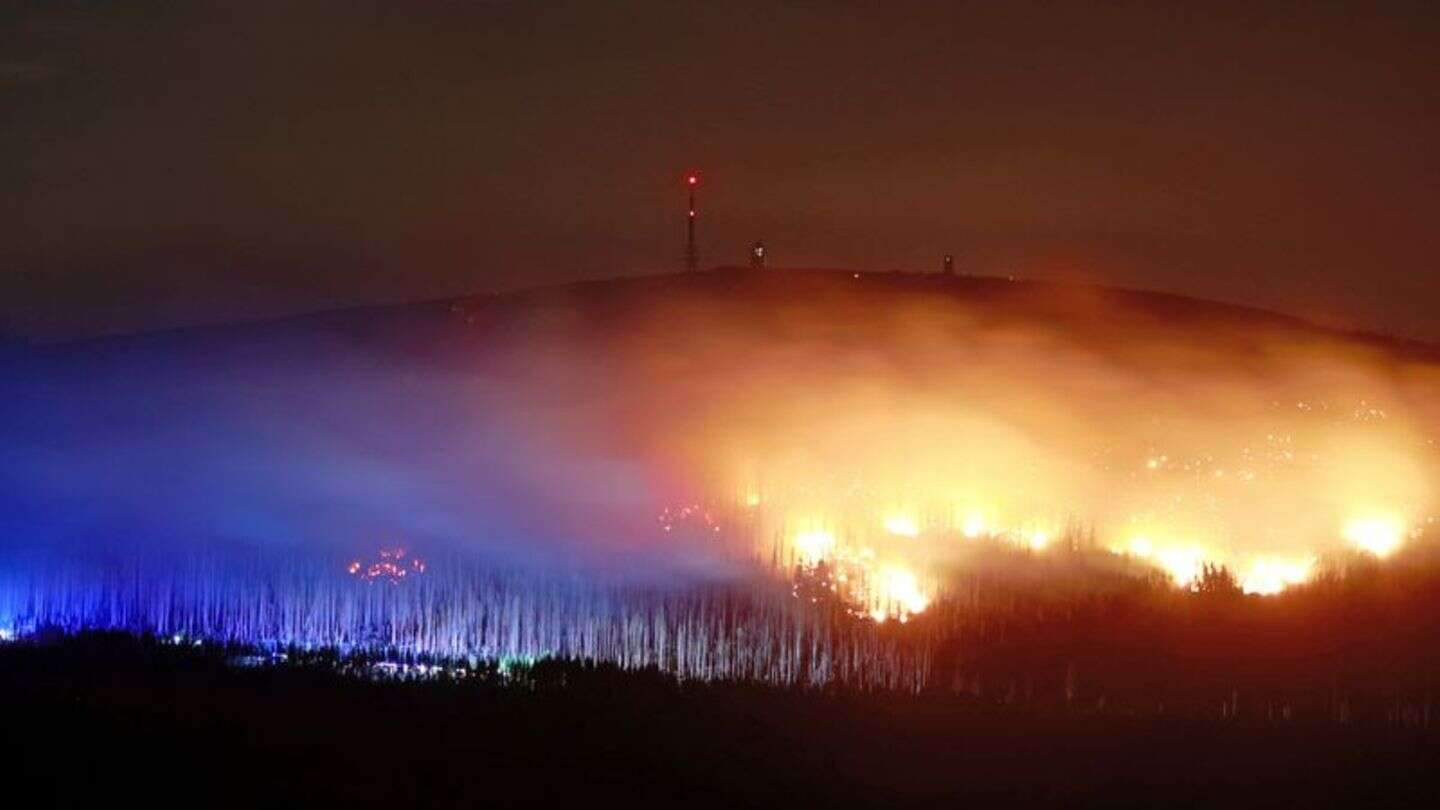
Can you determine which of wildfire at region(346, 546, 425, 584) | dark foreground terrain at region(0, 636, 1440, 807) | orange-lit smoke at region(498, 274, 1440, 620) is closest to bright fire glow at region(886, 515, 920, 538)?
orange-lit smoke at region(498, 274, 1440, 620)

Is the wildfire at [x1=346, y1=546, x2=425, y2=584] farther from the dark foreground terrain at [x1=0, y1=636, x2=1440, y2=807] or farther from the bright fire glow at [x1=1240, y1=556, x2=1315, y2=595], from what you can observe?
the bright fire glow at [x1=1240, y1=556, x2=1315, y2=595]

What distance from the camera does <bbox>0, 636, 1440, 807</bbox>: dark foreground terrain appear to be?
9930 mm

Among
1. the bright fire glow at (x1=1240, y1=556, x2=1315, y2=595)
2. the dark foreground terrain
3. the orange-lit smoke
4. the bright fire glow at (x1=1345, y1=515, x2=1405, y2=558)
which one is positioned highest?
the orange-lit smoke

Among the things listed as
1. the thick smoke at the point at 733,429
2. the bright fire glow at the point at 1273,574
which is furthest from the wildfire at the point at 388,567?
the bright fire glow at the point at 1273,574

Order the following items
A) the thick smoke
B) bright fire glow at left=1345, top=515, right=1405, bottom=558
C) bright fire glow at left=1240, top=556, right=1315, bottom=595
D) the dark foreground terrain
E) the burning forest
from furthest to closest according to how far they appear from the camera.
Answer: the thick smoke
bright fire glow at left=1345, top=515, right=1405, bottom=558
bright fire glow at left=1240, top=556, right=1315, bottom=595
the burning forest
the dark foreground terrain

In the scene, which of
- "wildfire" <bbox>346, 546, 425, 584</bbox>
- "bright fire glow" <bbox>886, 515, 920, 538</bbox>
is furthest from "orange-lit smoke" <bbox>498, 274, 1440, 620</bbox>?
"wildfire" <bbox>346, 546, 425, 584</bbox>

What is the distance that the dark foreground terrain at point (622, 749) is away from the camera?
9.93 metres

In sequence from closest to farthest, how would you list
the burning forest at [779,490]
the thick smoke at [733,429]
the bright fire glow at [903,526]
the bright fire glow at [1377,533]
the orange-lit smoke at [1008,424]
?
the burning forest at [779,490] < the bright fire glow at [1377,533] < the orange-lit smoke at [1008,424] < the bright fire glow at [903,526] < the thick smoke at [733,429]

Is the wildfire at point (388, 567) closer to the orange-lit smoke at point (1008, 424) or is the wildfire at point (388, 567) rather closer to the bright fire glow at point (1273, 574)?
the orange-lit smoke at point (1008, 424)

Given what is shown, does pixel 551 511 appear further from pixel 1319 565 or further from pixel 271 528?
pixel 1319 565

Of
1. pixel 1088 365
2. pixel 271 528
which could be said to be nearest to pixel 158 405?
pixel 271 528

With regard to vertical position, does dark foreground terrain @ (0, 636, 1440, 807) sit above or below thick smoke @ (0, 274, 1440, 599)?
below

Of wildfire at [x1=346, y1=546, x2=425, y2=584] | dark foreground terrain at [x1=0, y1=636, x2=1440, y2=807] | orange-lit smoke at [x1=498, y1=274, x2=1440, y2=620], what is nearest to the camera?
dark foreground terrain at [x1=0, y1=636, x2=1440, y2=807]

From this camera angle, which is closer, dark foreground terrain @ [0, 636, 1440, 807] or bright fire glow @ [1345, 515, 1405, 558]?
dark foreground terrain @ [0, 636, 1440, 807]
